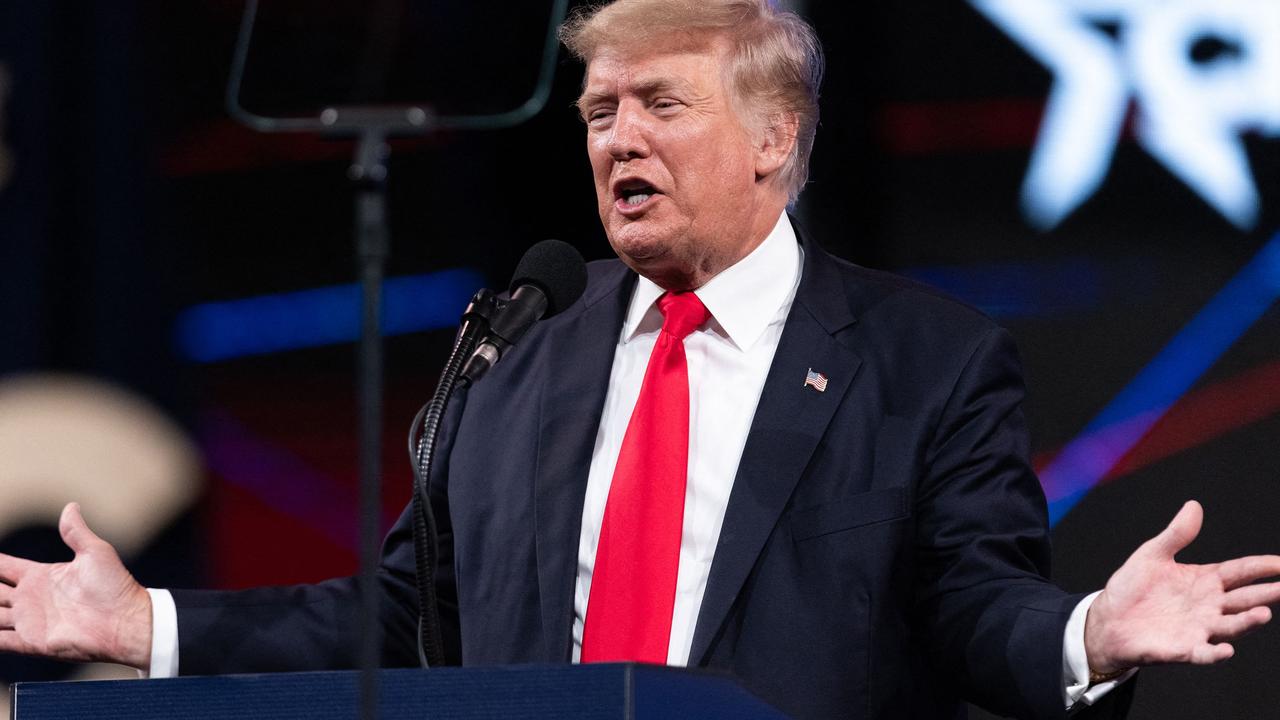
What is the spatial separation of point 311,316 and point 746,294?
4.40ft

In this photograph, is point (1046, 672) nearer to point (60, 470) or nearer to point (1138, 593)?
point (1138, 593)

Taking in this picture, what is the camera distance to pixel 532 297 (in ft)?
5.66

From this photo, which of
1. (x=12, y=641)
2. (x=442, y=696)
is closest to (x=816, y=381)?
(x=442, y=696)

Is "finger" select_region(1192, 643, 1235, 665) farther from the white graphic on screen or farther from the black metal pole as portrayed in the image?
the white graphic on screen

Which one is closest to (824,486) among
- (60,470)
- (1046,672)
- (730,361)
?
(730,361)

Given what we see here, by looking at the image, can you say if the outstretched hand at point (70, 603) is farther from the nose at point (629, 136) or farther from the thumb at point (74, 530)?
the nose at point (629, 136)

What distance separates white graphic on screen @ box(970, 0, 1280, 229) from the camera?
258 cm

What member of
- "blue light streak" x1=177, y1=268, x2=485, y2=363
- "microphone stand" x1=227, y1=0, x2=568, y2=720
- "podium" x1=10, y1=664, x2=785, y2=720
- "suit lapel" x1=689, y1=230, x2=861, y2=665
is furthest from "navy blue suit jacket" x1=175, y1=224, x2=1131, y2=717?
"blue light streak" x1=177, y1=268, x2=485, y2=363

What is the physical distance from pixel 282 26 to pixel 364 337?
0.37 metres

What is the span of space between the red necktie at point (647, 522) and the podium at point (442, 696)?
1.90 ft

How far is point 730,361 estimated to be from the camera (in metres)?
2.17

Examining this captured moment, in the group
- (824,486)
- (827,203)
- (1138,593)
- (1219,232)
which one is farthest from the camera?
(827,203)

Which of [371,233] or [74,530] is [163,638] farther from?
[371,233]

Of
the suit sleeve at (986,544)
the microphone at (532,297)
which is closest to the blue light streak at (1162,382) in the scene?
the suit sleeve at (986,544)
